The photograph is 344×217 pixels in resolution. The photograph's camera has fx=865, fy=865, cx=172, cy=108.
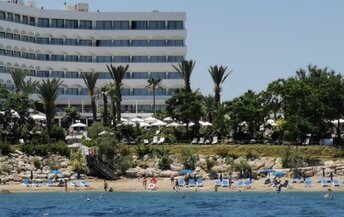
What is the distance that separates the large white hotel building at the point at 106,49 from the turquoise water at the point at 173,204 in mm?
52159

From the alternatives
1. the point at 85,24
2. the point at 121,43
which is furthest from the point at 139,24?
the point at 85,24

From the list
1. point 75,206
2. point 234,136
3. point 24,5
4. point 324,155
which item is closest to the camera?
point 75,206

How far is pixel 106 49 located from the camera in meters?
135

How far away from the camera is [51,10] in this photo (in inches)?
5241

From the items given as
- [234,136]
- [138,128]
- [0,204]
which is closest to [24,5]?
[138,128]

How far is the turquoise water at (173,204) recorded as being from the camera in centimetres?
6500

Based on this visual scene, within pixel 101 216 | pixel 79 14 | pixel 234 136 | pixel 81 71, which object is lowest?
pixel 101 216

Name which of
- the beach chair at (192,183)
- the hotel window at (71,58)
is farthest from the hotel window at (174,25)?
the beach chair at (192,183)

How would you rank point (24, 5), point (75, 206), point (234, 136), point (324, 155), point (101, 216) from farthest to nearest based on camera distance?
point (24, 5) → point (234, 136) → point (324, 155) → point (75, 206) → point (101, 216)

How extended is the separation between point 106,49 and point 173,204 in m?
65.2

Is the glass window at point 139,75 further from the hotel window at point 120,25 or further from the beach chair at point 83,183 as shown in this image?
the beach chair at point 83,183

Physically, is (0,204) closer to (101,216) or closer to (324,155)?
(101,216)

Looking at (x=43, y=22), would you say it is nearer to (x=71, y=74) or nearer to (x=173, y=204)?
(x=71, y=74)

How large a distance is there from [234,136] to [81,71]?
38.3 metres
